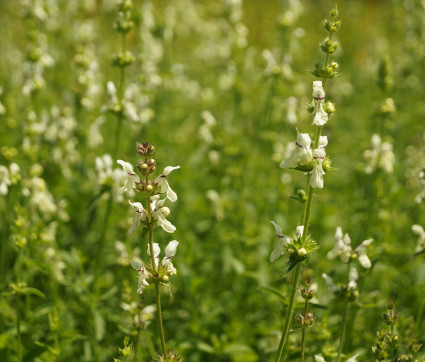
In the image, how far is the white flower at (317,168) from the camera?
8.59ft

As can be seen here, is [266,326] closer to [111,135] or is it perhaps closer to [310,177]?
[310,177]

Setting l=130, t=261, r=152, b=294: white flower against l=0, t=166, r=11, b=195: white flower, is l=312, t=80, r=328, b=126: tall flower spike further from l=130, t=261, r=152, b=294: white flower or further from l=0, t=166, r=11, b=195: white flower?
l=0, t=166, r=11, b=195: white flower

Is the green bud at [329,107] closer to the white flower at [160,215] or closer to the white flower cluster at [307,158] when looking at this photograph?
the white flower cluster at [307,158]

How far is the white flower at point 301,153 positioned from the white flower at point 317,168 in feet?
0.16

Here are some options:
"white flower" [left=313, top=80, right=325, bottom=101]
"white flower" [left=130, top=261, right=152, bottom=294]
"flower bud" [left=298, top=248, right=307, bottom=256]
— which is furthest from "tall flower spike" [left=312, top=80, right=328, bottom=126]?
"white flower" [left=130, top=261, right=152, bottom=294]

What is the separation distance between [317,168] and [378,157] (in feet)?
8.80

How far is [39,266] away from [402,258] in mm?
4542

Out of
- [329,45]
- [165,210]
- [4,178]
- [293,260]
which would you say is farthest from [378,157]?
[4,178]

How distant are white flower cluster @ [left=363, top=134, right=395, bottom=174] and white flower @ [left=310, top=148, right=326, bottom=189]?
2481mm

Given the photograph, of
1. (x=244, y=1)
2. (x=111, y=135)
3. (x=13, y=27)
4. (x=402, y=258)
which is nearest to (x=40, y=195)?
(x=111, y=135)

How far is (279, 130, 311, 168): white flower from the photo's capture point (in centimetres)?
262

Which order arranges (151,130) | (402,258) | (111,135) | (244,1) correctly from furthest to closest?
(244,1) < (111,135) < (151,130) < (402,258)

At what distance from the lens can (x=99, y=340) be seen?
4148mm

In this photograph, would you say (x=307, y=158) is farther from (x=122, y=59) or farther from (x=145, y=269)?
(x=122, y=59)
